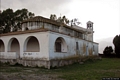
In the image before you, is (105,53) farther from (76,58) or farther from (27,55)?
(27,55)

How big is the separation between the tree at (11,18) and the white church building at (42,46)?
40.4 feet

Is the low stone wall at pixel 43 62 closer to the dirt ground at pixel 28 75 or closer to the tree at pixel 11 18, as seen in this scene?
the dirt ground at pixel 28 75

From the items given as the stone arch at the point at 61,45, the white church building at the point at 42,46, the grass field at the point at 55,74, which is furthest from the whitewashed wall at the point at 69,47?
the grass field at the point at 55,74

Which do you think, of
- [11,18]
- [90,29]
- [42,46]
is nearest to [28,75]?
[42,46]

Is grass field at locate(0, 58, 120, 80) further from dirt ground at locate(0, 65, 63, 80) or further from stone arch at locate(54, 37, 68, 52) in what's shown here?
stone arch at locate(54, 37, 68, 52)

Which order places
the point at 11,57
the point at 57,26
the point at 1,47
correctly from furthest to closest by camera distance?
1. the point at 1,47
2. the point at 57,26
3. the point at 11,57

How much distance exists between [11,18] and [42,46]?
71.6ft

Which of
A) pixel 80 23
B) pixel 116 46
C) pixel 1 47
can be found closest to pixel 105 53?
pixel 116 46

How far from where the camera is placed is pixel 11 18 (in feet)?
112

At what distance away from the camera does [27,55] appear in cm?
1633

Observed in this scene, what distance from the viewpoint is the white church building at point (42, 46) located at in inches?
591

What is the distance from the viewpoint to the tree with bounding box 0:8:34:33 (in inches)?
1293

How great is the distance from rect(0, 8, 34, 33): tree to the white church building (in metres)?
12.3

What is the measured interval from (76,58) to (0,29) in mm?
20329
